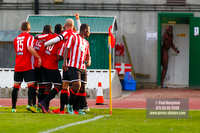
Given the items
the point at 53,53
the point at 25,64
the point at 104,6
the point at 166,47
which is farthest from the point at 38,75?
the point at 166,47

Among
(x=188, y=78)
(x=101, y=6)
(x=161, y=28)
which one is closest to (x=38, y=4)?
(x=101, y=6)

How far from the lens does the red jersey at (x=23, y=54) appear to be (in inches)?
323

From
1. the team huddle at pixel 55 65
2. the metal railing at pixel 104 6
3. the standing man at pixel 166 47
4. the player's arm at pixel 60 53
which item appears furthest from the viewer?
the standing man at pixel 166 47

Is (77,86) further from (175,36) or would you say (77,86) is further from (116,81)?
(175,36)

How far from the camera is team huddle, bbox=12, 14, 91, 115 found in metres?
7.55

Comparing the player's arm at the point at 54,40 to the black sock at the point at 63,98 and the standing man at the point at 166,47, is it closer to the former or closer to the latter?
Answer: the black sock at the point at 63,98

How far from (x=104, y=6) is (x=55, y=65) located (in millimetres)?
10135

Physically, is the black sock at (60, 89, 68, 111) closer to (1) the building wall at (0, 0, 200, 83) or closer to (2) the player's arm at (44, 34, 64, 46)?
(2) the player's arm at (44, 34, 64, 46)

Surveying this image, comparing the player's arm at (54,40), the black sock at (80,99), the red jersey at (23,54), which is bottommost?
the black sock at (80,99)

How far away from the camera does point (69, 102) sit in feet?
26.6

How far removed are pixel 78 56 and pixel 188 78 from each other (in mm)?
11578

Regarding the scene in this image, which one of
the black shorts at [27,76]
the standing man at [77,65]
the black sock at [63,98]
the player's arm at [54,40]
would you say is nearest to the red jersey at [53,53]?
the player's arm at [54,40]

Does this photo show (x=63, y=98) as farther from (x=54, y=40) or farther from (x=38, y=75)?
(x=54, y=40)

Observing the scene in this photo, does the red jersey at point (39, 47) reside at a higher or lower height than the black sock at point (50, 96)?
higher
